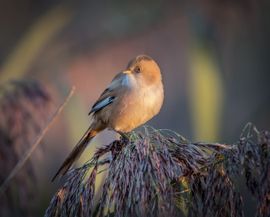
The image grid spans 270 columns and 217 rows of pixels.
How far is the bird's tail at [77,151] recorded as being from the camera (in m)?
4.36

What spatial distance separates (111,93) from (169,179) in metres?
2.45

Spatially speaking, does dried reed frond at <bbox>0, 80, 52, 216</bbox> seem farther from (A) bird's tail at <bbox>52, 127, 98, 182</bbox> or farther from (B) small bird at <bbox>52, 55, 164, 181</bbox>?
(B) small bird at <bbox>52, 55, 164, 181</bbox>

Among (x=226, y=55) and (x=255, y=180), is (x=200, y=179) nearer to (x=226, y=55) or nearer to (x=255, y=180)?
(x=255, y=180)

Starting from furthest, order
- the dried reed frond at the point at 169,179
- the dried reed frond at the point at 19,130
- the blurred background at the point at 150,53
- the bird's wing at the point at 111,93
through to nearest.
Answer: the blurred background at the point at 150,53, the bird's wing at the point at 111,93, the dried reed frond at the point at 19,130, the dried reed frond at the point at 169,179

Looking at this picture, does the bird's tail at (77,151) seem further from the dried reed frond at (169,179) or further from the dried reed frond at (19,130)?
the dried reed frond at (169,179)

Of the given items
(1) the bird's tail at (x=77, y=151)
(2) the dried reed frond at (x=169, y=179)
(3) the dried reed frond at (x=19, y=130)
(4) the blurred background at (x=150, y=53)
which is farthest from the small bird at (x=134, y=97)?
(2) the dried reed frond at (x=169, y=179)

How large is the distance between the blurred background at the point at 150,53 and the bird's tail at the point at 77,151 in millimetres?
Answer: 80

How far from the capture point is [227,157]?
9.36 ft

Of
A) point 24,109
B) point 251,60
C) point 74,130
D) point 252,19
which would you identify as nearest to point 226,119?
point 251,60

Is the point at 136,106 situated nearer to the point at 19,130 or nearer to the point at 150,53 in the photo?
the point at 19,130

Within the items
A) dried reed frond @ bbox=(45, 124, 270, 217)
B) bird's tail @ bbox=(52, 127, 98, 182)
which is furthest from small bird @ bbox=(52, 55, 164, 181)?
dried reed frond @ bbox=(45, 124, 270, 217)

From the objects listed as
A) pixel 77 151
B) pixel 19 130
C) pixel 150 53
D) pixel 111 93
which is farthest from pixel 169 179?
pixel 150 53

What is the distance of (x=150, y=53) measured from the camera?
30.3ft

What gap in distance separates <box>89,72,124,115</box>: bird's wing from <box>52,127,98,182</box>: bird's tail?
0.18 meters
